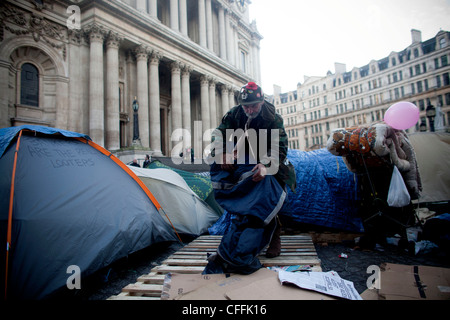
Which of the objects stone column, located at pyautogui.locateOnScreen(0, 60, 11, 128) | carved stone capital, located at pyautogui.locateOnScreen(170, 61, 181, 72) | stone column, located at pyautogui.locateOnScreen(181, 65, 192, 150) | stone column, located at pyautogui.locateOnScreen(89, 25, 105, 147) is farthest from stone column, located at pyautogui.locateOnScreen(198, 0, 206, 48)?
stone column, located at pyautogui.locateOnScreen(0, 60, 11, 128)

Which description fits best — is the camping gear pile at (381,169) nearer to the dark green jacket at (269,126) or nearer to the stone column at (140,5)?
the dark green jacket at (269,126)

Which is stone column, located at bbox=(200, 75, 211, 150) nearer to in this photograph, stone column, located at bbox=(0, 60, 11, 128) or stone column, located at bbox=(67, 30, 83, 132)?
stone column, located at bbox=(67, 30, 83, 132)

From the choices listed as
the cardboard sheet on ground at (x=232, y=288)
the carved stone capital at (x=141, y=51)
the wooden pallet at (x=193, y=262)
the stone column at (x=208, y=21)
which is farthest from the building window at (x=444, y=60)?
the cardboard sheet on ground at (x=232, y=288)

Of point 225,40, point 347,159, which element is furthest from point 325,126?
point 347,159

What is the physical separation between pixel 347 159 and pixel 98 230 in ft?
13.5

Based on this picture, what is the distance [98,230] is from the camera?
10.4ft

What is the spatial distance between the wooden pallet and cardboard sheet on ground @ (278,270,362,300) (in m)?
0.36

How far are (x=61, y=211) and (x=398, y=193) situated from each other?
15.3 feet

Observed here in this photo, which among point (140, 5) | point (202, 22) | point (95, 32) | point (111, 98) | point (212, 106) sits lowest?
point (111, 98)

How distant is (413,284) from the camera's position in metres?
2.13

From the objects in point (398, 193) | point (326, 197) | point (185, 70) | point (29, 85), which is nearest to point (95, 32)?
point (29, 85)

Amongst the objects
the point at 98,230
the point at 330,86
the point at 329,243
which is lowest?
the point at 329,243

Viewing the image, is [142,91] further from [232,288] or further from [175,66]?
[232,288]

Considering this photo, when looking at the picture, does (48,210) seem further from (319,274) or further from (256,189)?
(319,274)
